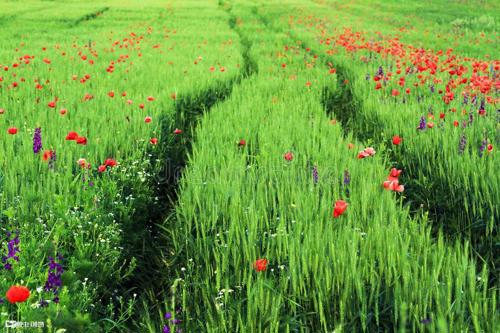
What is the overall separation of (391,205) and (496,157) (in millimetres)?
1131

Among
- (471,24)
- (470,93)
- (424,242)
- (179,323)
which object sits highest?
(471,24)

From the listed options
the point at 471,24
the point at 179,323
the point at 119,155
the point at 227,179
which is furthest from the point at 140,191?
the point at 471,24

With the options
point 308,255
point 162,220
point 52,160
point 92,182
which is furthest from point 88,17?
point 308,255

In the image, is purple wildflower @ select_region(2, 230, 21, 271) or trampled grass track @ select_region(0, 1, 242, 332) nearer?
purple wildflower @ select_region(2, 230, 21, 271)

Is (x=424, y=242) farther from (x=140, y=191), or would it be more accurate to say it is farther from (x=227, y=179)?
(x=140, y=191)

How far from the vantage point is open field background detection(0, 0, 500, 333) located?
1.76 metres

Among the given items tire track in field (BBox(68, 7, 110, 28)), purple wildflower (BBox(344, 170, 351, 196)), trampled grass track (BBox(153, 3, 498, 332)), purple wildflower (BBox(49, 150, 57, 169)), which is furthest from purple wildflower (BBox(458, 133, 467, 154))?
tire track in field (BBox(68, 7, 110, 28))

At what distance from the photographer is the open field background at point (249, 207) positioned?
5.76 feet

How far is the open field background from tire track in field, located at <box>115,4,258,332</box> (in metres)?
0.02

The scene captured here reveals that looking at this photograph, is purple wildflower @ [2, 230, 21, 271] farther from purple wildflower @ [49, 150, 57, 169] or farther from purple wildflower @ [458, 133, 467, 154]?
purple wildflower @ [458, 133, 467, 154]

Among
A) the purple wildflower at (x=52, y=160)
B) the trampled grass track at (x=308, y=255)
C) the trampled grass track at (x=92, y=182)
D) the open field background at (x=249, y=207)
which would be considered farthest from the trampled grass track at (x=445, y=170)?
the purple wildflower at (x=52, y=160)

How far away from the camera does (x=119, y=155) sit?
131 inches

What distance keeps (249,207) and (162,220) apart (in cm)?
135
